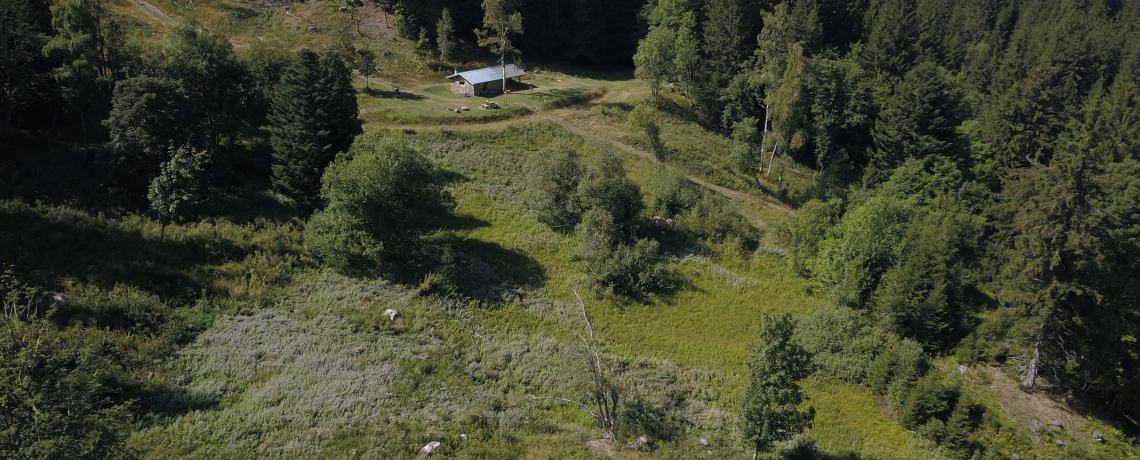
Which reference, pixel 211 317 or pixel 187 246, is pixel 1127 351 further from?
pixel 187 246

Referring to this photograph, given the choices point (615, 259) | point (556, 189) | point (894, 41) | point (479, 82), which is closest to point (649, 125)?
point (556, 189)

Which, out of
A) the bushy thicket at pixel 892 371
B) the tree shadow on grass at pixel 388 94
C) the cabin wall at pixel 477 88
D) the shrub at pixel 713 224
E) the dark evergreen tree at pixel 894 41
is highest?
the dark evergreen tree at pixel 894 41

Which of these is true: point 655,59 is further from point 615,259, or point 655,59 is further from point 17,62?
point 17,62

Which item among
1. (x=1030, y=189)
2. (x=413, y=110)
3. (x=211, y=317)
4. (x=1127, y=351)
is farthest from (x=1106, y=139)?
(x=211, y=317)

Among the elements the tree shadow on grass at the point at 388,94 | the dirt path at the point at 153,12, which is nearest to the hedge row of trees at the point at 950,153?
the tree shadow on grass at the point at 388,94

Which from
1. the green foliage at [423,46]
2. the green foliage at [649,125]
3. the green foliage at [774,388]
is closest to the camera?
the green foliage at [774,388]

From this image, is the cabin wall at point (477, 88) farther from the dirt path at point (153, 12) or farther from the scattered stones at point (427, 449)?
the scattered stones at point (427, 449)

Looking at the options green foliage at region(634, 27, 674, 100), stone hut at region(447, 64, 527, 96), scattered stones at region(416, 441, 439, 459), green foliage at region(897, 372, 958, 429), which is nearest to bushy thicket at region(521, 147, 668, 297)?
green foliage at region(897, 372, 958, 429)
